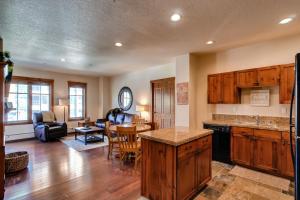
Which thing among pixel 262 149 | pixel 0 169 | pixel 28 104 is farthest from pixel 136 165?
pixel 28 104

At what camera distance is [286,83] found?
3.04 meters

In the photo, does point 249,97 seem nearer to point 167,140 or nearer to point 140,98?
point 167,140

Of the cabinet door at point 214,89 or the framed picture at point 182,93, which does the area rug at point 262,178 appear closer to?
the cabinet door at point 214,89

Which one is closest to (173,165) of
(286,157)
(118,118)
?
(286,157)

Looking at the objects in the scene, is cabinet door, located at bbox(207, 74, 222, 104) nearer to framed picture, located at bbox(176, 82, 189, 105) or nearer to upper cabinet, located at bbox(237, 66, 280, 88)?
upper cabinet, located at bbox(237, 66, 280, 88)

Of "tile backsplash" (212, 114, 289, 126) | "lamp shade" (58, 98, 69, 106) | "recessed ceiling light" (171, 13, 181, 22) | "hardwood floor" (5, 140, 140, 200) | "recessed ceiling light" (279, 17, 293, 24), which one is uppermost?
"recessed ceiling light" (279, 17, 293, 24)

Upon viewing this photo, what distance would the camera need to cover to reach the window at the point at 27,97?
6035 mm

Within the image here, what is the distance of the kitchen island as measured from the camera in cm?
203

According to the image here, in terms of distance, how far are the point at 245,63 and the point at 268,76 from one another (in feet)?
2.19

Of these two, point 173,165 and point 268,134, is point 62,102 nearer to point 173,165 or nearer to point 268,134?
point 173,165

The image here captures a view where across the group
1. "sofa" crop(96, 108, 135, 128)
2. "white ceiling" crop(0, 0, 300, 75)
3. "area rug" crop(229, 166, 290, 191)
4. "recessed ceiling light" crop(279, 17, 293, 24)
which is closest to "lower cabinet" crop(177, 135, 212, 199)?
"area rug" crop(229, 166, 290, 191)

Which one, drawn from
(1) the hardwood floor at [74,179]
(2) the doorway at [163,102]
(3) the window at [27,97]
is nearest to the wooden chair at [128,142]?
(1) the hardwood floor at [74,179]

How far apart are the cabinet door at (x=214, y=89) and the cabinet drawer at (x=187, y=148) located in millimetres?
2041

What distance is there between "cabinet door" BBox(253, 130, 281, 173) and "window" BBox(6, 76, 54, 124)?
24.6 ft
